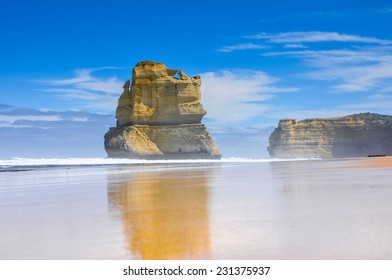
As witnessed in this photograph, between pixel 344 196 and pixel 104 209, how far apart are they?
3.70 meters

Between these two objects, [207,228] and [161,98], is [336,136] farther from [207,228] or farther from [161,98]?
[207,228]

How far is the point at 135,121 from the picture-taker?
57.4 m

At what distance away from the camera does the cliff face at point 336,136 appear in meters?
109

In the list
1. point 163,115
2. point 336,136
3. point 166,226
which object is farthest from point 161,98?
point 336,136

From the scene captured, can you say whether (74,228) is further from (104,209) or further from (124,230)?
(104,209)

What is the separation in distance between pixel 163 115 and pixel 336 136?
66.5 metres

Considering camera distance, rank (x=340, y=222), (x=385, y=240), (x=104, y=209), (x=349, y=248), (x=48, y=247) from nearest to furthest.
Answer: (x=349, y=248) → (x=385, y=240) → (x=48, y=247) → (x=340, y=222) → (x=104, y=209)

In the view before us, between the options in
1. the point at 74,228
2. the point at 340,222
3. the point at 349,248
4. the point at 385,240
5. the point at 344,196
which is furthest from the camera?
the point at 344,196

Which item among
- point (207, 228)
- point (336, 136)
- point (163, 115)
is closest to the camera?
point (207, 228)

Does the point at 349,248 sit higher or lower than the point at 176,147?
lower

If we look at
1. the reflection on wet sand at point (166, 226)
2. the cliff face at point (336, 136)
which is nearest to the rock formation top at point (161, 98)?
the reflection on wet sand at point (166, 226)

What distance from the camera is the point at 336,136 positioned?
367ft
